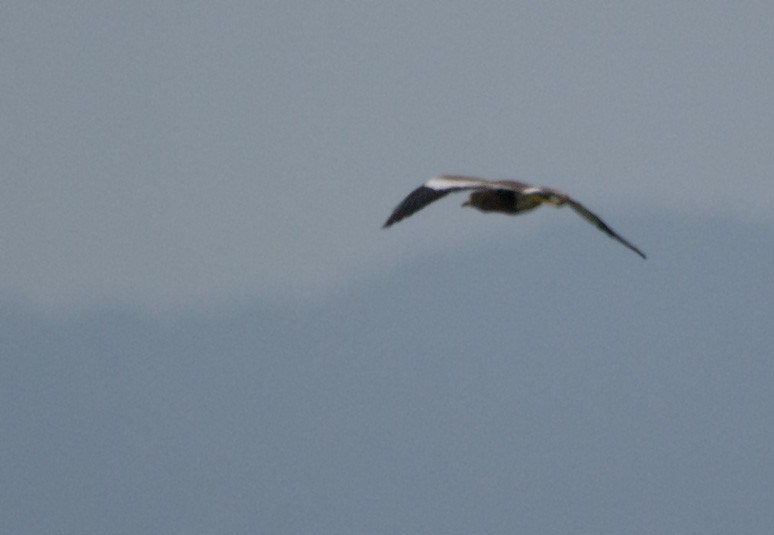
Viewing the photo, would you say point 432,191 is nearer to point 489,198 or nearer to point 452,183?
point 452,183

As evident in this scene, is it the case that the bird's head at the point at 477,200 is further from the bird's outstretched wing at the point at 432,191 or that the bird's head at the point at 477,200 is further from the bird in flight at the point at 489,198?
the bird's outstretched wing at the point at 432,191

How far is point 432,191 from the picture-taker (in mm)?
17984

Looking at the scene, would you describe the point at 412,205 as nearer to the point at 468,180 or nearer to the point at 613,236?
the point at 468,180

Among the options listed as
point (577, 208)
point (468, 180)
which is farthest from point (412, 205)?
point (577, 208)

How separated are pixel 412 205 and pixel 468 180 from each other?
875mm

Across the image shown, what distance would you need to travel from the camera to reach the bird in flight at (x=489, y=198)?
A: 17.1 metres

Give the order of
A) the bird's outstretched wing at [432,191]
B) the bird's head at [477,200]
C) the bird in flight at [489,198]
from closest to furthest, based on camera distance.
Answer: the bird in flight at [489,198] < the bird's outstretched wing at [432,191] < the bird's head at [477,200]

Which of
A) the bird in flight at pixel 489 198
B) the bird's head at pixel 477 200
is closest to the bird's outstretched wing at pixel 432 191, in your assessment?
the bird in flight at pixel 489 198

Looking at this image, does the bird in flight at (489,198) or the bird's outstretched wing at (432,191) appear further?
the bird's outstretched wing at (432,191)

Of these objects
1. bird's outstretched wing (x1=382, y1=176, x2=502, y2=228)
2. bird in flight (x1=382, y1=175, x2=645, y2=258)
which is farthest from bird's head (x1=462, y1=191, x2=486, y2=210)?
bird's outstretched wing (x1=382, y1=176, x2=502, y2=228)

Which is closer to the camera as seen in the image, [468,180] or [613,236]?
[613,236]

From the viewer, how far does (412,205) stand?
709 inches

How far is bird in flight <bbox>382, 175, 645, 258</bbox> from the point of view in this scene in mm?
17141

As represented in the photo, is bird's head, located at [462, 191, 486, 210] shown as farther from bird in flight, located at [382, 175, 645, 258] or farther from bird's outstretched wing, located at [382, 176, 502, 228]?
bird's outstretched wing, located at [382, 176, 502, 228]
